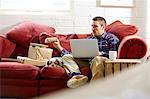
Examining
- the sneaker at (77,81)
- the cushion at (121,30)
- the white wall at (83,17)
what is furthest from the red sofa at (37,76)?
the white wall at (83,17)

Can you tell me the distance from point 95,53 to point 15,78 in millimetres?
893

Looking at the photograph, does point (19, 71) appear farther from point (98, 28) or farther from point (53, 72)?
point (98, 28)

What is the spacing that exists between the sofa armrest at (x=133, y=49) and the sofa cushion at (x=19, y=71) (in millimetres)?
926

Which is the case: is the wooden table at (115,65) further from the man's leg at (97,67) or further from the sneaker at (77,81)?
the sneaker at (77,81)

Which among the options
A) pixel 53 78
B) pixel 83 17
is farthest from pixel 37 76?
pixel 83 17

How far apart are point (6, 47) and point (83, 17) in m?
1.15

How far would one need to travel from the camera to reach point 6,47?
390 cm

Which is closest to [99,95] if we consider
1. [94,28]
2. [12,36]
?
[94,28]

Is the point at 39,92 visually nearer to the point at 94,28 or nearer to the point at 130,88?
the point at 94,28

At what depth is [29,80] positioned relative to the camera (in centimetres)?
332

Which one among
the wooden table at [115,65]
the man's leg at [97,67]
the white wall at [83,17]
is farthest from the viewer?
the white wall at [83,17]

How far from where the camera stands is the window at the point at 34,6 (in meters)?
4.37

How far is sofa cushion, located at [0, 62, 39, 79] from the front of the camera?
3.31 metres

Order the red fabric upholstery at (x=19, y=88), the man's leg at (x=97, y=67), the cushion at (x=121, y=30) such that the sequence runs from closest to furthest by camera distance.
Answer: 1. the man's leg at (x=97, y=67)
2. the red fabric upholstery at (x=19, y=88)
3. the cushion at (x=121, y=30)
